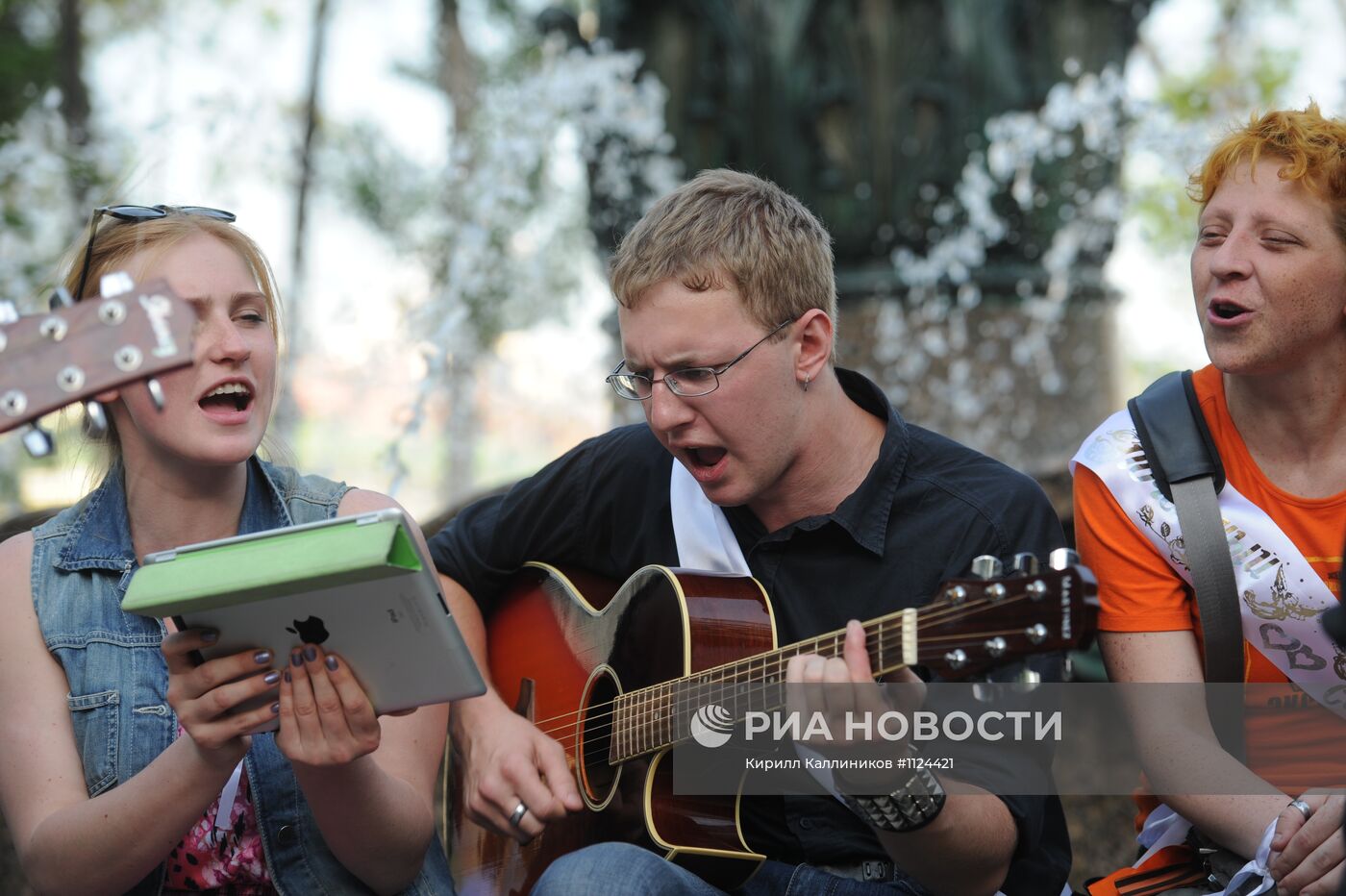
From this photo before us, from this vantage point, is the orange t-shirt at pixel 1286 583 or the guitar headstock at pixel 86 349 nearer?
the guitar headstock at pixel 86 349

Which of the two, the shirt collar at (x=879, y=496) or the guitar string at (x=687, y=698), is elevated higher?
the shirt collar at (x=879, y=496)

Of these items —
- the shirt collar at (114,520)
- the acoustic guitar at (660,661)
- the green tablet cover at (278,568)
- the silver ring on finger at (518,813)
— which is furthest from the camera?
the silver ring on finger at (518,813)

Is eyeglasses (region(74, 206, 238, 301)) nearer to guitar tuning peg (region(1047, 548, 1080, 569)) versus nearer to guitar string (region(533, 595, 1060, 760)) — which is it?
guitar string (region(533, 595, 1060, 760))

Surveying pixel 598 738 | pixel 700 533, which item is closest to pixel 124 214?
pixel 700 533

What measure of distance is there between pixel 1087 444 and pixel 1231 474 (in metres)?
0.27

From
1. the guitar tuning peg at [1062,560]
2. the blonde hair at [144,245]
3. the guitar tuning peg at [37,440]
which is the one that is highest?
the blonde hair at [144,245]

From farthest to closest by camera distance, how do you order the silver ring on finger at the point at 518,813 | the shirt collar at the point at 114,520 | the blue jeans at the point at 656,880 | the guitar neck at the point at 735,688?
the silver ring on finger at the point at 518,813 < the shirt collar at the point at 114,520 < the blue jeans at the point at 656,880 < the guitar neck at the point at 735,688

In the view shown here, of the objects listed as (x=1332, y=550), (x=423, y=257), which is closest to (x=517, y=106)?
(x=423, y=257)

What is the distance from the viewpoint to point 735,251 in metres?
2.76

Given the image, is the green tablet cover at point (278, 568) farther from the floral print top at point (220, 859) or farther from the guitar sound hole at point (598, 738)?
the guitar sound hole at point (598, 738)

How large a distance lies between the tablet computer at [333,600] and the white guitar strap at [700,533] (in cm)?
79

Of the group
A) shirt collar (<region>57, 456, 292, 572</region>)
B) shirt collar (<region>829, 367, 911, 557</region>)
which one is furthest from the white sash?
shirt collar (<region>57, 456, 292, 572</region>)

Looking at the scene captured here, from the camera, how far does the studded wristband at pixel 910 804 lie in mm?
2207

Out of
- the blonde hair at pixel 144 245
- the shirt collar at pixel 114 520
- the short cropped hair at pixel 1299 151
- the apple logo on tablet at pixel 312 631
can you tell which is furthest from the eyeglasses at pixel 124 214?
the short cropped hair at pixel 1299 151
